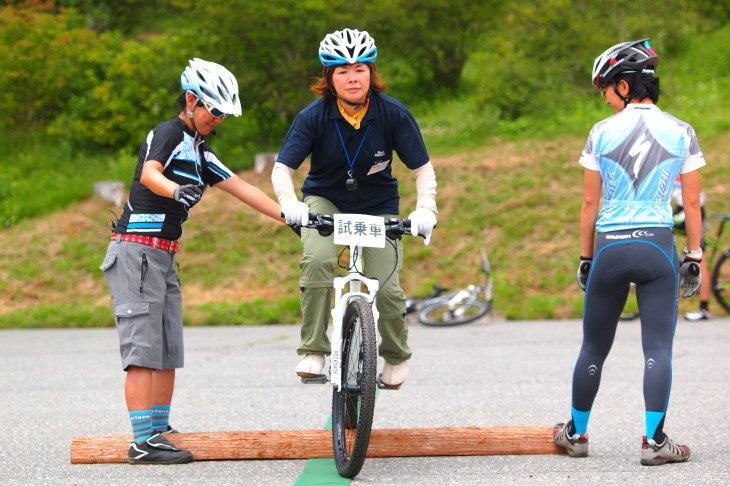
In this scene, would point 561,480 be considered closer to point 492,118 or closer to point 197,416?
point 197,416

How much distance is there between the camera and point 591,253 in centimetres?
532

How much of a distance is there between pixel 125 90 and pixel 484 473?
16.9 metres

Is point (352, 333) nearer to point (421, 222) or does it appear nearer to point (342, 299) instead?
point (342, 299)

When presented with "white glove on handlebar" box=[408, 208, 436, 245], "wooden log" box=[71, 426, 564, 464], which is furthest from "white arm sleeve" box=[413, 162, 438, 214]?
"wooden log" box=[71, 426, 564, 464]

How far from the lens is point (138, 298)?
5.41m

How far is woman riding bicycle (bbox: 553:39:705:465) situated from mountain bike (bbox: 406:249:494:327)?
745 centimetres

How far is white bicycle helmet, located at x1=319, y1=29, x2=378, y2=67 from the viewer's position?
5398mm

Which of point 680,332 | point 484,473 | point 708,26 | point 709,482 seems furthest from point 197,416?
point 708,26

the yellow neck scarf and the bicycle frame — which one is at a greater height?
the yellow neck scarf

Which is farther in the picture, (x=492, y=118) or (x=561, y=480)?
(x=492, y=118)

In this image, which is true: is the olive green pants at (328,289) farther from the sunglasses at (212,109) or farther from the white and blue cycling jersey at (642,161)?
the white and blue cycling jersey at (642,161)

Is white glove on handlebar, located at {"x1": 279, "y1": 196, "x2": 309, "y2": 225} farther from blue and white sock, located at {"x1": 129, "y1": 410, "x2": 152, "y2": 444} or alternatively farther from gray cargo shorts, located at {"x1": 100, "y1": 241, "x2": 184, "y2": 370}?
blue and white sock, located at {"x1": 129, "y1": 410, "x2": 152, "y2": 444}

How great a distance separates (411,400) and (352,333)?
2519mm

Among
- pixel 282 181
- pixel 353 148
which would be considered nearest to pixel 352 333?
pixel 282 181
